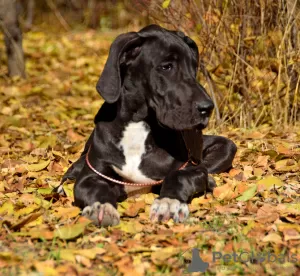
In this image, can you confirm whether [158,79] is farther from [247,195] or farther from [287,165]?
[287,165]

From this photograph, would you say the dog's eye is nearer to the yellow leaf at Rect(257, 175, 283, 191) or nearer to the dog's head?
the dog's head

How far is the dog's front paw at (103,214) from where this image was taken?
424 cm

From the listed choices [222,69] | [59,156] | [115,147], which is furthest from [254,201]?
[222,69]

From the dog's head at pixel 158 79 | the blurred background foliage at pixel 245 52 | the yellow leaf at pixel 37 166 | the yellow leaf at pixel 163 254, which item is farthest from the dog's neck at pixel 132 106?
the blurred background foliage at pixel 245 52

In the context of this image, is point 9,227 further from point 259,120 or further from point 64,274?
point 259,120

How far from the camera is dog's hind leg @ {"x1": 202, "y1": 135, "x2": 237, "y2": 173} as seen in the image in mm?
5535

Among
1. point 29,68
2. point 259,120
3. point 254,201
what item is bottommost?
point 29,68

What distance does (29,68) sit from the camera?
12766 millimetres

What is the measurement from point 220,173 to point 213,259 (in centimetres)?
196

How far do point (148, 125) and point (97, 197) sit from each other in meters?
0.66

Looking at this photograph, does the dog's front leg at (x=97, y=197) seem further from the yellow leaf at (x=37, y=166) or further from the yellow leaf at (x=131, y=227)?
the yellow leaf at (x=37, y=166)

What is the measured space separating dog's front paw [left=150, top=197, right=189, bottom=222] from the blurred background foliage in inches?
116

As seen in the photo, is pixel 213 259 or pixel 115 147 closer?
pixel 213 259

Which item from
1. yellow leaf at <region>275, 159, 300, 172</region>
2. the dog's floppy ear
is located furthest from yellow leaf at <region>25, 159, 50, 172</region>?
yellow leaf at <region>275, 159, 300, 172</region>
